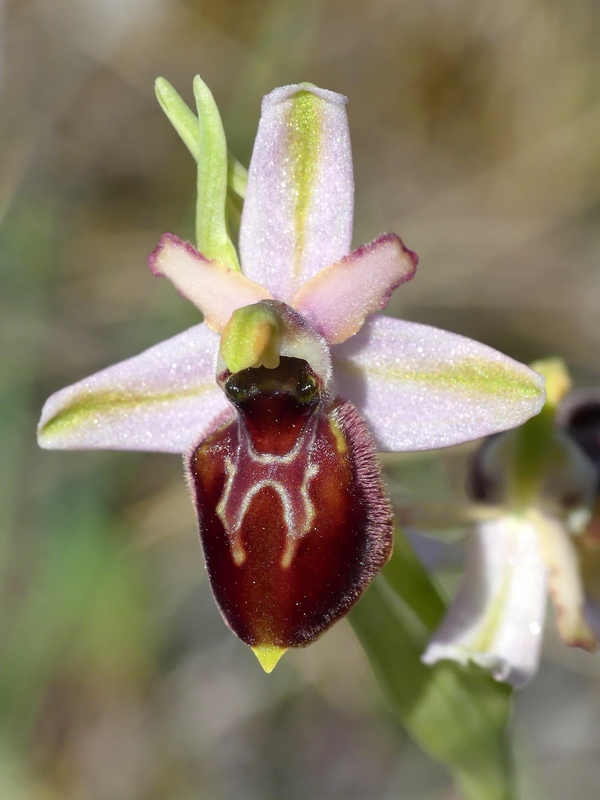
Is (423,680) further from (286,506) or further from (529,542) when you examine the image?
(286,506)

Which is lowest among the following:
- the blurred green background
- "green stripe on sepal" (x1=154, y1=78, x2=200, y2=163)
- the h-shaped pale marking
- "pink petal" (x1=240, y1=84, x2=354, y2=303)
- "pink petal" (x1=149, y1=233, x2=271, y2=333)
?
the blurred green background

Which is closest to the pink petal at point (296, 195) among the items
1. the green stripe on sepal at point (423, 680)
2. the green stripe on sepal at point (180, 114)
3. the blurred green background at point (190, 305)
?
the green stripe on sepal at point (180, 114)

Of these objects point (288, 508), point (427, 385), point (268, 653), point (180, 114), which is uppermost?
point (180, 114)

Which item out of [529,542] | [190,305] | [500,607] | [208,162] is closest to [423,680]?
[500,607]

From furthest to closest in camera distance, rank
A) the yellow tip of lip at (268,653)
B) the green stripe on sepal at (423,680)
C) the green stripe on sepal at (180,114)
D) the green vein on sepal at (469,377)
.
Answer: the green stripe on sepal at (423,680) → the green stripe on sepal at (180,114) → the green vein on sepal at (469,377) → the yellow tip of lip at (268,653)

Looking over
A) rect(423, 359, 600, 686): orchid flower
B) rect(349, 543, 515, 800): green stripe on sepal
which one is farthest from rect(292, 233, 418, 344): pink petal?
rect(423, 359, 600, 686): orchid flower

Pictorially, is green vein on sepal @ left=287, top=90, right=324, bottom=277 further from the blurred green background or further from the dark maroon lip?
the blurred green background

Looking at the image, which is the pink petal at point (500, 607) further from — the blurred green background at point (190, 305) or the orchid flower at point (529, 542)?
the blurred green background at point (190, 305)
